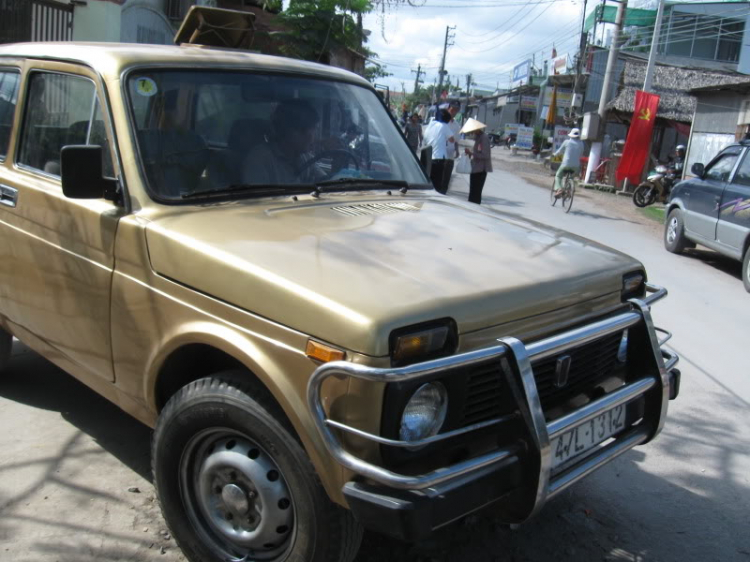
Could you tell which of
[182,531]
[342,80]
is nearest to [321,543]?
[182,531]

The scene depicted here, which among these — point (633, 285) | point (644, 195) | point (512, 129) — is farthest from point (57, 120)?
point (512, 129)

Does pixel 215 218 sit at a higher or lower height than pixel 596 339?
higher

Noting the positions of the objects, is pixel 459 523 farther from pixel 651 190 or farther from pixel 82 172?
pixel 651 190

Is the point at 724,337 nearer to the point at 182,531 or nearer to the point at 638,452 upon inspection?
the point at 638,452

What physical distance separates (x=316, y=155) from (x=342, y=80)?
691 mm

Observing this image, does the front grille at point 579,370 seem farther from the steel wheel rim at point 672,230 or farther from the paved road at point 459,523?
the steel wheel rim at point 672,230

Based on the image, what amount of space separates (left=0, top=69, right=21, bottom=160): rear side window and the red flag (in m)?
19.9

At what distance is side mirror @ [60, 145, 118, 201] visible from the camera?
2861 mm

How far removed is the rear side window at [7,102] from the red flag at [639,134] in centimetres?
1992

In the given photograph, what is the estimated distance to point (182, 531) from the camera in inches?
109

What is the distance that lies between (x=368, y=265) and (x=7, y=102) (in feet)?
8.56

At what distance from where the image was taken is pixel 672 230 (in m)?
11.4

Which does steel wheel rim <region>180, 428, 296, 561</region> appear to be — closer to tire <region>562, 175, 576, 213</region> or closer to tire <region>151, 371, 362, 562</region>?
tire <region>151, 371, 362, 562</region>

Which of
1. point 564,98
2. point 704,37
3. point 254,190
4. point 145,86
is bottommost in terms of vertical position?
point 254,190
